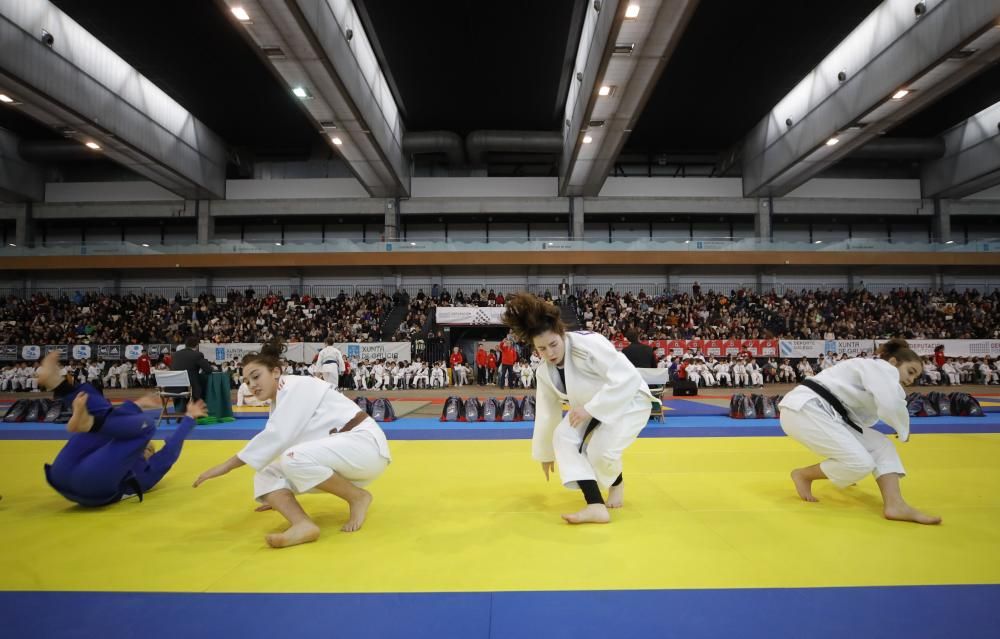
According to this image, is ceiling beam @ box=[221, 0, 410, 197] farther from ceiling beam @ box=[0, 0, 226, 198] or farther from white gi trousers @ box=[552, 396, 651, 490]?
white gi trousers @ box=[552, 396, 651, 490]

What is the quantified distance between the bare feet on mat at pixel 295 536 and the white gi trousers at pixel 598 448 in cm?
148

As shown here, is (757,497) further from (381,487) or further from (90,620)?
(90,620)

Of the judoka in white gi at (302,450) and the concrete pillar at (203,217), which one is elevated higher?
the concrete pillar at (203,217)

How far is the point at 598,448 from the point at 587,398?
0.33m

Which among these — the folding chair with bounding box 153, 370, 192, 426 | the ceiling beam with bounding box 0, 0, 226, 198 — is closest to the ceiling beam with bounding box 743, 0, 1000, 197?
the folding chair with bounding box 153, 370, 192, 426

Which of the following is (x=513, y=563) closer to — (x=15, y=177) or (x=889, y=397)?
(x=889, y=397)

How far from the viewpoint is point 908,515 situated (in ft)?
10.2

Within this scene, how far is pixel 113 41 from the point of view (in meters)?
16.6

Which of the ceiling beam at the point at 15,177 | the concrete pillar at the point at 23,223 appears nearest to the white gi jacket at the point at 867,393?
the ceiling beam at the point at 15,177

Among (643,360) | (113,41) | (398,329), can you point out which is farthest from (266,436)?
(113,41)

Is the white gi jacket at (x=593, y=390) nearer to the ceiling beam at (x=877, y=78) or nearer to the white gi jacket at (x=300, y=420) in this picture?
the white gi jacket at (x=300, y=420)

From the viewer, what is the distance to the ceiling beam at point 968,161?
20969 millimetres

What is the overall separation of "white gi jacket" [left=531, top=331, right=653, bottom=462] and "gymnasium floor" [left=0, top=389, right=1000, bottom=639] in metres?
0.58

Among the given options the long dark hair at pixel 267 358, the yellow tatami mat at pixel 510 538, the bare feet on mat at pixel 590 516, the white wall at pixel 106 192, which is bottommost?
the yellow tatami mat at pixel 510 538
